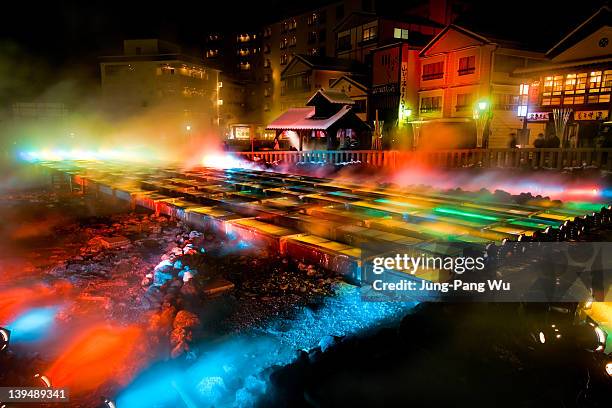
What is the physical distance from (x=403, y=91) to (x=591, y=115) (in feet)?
48.3

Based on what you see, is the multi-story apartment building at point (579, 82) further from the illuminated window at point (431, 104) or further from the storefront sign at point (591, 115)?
the illuminated window at point (431, 104)

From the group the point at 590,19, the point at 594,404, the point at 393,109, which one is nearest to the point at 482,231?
the point at 594,404

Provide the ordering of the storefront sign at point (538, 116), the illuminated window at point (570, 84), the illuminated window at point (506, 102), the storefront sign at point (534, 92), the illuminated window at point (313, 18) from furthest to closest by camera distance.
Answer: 1. the illuminated window at point (313, 18)
2. the illuminated window at point (506, 102)
3. the storefront sign at point (534, 92)
4. the storefront sign at point (538, 116)
5. the illuminated window at point (570, 84)

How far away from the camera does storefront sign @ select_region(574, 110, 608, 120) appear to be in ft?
70.2

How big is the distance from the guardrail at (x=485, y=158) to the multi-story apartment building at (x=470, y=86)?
11293mm

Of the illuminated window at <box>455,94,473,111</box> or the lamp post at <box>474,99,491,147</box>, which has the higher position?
the illuminated window at <box>455,94,473,111</box>

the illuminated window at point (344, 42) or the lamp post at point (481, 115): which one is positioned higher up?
the illuminated window at point (344, 42)

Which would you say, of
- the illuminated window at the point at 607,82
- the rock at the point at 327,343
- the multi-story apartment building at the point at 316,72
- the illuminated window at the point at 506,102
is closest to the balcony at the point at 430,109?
the illuminated window at the point at 506,102

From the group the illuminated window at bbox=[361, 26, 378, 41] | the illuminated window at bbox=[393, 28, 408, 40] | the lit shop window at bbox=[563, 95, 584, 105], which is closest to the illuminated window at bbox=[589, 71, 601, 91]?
the lit shop window at bbox=[563, 95, 584, 105]

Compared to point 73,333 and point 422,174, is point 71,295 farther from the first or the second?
point 422,174

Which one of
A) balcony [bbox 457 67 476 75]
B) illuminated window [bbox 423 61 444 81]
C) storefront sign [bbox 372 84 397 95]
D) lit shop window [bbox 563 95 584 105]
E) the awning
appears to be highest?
illuminated window [bbox 423 61 444 81]

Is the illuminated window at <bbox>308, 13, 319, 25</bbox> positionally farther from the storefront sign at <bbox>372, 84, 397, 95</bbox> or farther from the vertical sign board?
the vertical sign board

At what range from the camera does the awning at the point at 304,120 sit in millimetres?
21328

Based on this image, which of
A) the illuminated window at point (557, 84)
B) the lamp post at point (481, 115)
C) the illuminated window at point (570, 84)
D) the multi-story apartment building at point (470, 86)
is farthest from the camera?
the multi-story apartment building at point (470, 86)
